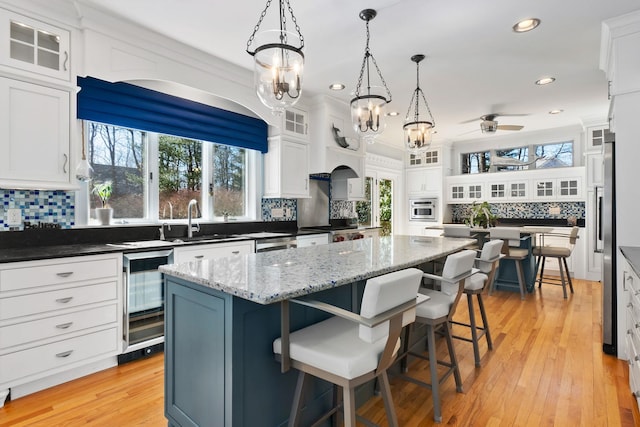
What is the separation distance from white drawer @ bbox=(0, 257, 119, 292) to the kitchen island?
1066 millimetres

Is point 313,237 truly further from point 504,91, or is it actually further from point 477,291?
point 504,91

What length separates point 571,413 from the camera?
1965 millimetres

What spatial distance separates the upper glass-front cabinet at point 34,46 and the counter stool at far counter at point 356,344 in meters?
2.56

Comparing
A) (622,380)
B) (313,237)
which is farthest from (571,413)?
(313,237)

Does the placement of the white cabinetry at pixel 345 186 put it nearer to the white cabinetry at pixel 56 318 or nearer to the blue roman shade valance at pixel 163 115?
the blue roman shade valance at pixel 163 115

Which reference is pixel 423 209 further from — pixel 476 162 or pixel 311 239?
pixel 311 239

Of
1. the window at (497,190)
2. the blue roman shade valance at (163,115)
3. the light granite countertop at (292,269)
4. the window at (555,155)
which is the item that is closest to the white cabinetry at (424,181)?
the window at (497,190)

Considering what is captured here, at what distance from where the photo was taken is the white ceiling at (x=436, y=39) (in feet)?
8.29

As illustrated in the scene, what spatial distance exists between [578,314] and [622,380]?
1.67m

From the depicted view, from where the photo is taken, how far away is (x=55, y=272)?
2209 mm

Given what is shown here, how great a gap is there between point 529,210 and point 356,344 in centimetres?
652

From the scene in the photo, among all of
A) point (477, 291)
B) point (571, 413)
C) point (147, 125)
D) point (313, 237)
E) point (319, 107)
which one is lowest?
point (571, 413)

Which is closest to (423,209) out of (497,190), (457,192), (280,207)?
(457,192)

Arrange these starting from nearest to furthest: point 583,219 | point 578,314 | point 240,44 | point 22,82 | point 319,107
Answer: point 22,82, point 240,44, point 578,314, point 319,107, point 583,219
